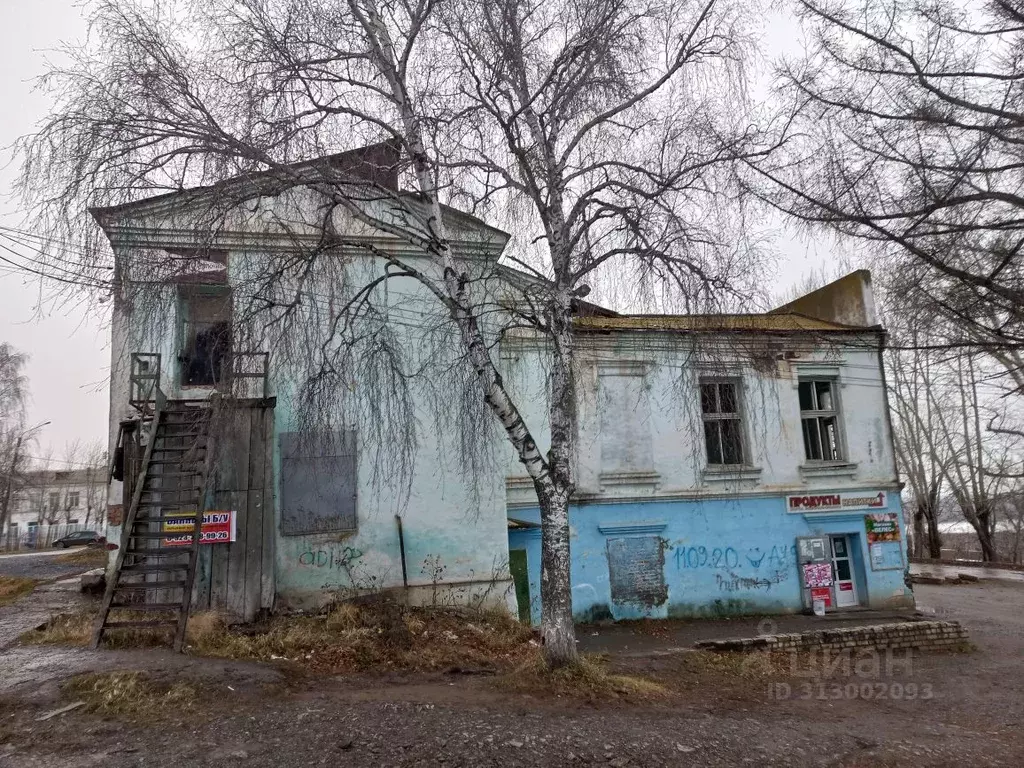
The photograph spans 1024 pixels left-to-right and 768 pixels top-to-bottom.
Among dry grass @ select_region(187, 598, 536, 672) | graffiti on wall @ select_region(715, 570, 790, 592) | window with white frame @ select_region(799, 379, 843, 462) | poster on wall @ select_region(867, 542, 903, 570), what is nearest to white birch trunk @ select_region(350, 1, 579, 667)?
dry grass @ select_region(187, 598, 536, 672)

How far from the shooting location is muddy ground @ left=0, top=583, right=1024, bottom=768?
17.9 feet

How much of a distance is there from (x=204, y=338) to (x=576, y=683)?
6.99 m

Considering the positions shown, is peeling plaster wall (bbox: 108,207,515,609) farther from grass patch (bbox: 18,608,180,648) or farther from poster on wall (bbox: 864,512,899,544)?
poster on wall (bbox: 864,512,899,544)

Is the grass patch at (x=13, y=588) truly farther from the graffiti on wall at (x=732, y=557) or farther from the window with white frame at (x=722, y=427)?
the window with white frame at (x=722, y=427)

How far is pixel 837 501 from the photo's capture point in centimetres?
1580

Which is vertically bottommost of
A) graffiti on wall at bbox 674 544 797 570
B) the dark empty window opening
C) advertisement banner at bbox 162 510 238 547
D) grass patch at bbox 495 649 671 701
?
grass patch at bbox 495 649 671 701

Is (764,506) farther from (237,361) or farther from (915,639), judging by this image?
(237,361)

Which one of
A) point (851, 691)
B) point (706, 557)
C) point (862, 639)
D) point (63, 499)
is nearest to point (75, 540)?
point (63, 499)

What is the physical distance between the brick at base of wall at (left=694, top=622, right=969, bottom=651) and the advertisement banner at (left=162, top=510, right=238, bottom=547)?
722 cm

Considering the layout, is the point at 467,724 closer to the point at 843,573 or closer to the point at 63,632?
the point at 63,632

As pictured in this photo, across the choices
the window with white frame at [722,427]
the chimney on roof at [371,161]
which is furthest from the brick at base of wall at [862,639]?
the chimney on roof at [371,161]

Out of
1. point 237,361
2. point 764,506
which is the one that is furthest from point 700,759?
point 764,506

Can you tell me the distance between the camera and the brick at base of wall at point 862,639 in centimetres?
1058

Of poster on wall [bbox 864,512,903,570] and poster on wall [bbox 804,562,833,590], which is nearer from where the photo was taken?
poster on wall [bbox 804,562,833,590]
